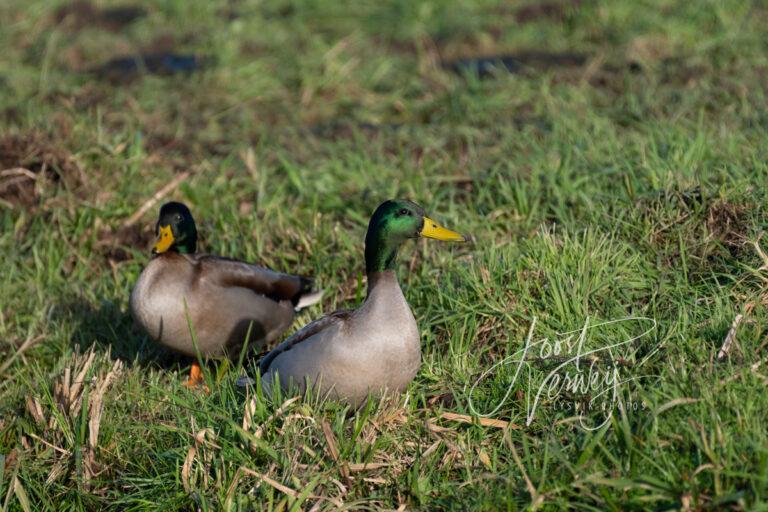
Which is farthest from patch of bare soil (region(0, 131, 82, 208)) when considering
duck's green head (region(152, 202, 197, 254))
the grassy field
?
duck's green head (region(152, 202, 197, 254))

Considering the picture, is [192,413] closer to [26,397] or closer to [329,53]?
[26,397]

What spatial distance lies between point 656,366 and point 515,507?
84 centimetres

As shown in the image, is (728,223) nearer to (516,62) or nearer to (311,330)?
(311,330)

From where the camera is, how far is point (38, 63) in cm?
865

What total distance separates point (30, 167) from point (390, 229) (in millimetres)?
3180

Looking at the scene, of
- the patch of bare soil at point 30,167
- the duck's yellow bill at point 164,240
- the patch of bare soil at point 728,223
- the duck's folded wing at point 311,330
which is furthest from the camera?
the patch of bare soil at point 30,167

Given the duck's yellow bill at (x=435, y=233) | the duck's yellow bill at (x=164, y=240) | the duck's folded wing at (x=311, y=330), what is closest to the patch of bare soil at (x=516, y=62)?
the duck's yellow bill at (x=164, y=240)

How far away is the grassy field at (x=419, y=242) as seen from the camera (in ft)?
11.8

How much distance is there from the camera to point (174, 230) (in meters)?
5.13

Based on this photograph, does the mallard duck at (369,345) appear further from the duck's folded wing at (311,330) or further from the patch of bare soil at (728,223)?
the patch of bare soil at (728,223)

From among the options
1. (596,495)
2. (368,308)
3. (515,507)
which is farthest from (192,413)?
(596,495)

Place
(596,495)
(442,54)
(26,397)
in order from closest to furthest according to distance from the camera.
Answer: (596,495) < (26,397) < (442,54)

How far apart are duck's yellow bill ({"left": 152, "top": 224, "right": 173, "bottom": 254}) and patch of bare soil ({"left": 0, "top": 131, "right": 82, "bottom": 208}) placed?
4.60 ft

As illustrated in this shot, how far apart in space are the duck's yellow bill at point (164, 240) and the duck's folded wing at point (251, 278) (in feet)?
0.58
